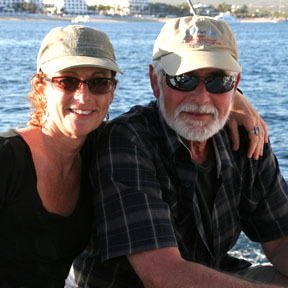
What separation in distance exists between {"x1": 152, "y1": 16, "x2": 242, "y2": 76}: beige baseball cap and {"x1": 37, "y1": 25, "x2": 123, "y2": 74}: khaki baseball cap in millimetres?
288

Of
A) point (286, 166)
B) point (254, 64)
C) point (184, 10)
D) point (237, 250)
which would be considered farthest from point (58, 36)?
point (184, 10)

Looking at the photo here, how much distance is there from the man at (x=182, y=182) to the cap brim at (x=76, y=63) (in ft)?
1.00

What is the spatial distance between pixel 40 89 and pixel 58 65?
0.23m

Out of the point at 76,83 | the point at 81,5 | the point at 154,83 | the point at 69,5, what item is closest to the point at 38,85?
the point at 76,83

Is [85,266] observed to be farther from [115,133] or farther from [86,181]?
[115,133]

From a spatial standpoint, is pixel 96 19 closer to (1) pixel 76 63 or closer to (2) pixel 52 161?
(2) pixel 52 161

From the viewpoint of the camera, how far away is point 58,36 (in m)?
2.31

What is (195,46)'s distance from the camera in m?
2.47

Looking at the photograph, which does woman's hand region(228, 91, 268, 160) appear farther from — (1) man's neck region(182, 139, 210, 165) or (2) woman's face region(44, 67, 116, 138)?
(2) woman's face region(44, 67, 116, 138)

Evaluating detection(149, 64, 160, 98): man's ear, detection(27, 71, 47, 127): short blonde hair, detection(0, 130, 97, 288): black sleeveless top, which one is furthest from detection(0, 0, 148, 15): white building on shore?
detection(0, 130, 97, 288): black sleeveless top

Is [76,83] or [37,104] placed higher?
[76,83]

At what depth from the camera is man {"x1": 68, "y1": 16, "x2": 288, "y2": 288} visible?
2104 mm

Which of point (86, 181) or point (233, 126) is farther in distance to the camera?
point (233, 126)

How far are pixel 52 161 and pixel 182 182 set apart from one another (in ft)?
1.99
